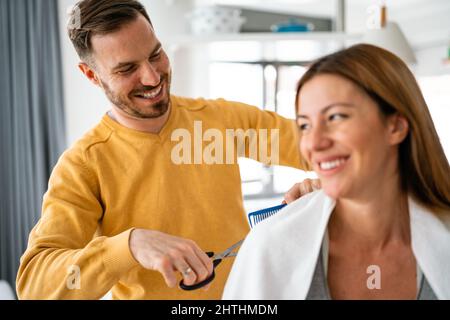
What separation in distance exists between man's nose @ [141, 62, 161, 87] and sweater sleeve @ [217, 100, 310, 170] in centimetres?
18

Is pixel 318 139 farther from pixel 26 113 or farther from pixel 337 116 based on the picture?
pixel 26 113

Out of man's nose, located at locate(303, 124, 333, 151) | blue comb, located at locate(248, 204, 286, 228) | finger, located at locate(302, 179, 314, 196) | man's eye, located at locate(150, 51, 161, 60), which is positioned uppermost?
man's eye, located at locate(150, 51, 161, 60)

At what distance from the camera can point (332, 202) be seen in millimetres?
583

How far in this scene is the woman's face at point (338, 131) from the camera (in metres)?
0.50

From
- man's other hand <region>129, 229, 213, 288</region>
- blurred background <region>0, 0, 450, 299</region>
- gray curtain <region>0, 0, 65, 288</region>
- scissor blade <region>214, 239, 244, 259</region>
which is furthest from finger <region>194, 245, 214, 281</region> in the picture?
gray curtain <region>0, 0, 65, 288</region>

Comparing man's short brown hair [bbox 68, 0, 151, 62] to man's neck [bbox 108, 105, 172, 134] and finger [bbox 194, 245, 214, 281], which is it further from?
finger [bbox 194, 245, 214, 281]

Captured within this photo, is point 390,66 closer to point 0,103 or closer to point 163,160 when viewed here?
point 163,160

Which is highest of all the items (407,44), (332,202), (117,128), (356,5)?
(356,5)

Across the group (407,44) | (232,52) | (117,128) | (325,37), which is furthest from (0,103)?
(407,44)

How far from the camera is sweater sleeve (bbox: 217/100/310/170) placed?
778 mm

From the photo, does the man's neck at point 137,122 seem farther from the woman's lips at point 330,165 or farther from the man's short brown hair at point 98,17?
the woman's lips at point 330,165

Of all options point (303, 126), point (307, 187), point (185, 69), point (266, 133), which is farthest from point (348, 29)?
point (303, 126)

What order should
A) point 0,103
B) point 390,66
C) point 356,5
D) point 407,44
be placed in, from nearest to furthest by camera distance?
point 390,66 < point 0,103 < point 407,44 < point 356,5
